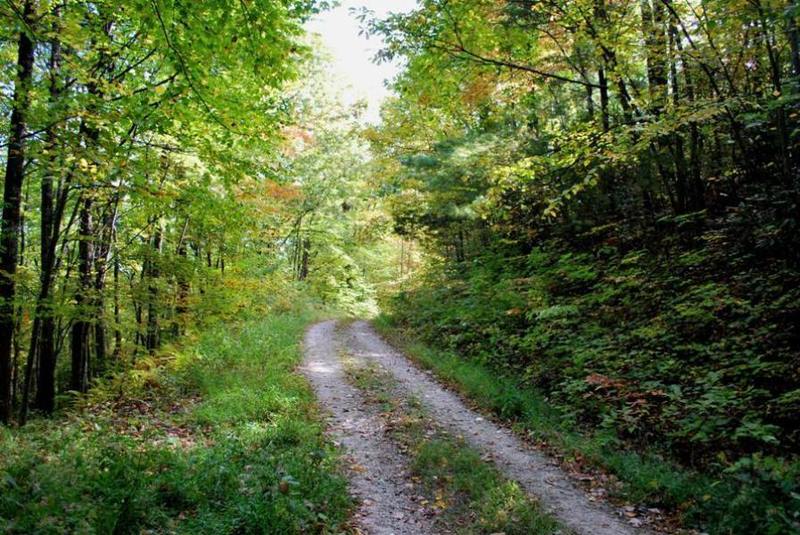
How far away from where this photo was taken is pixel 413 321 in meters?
18.8

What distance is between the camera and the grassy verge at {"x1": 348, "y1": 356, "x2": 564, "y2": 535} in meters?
5.05

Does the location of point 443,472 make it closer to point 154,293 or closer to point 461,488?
point 461,488

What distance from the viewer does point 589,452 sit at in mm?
6625

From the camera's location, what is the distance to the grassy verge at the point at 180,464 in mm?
4203

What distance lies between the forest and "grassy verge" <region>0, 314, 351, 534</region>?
1.6 inches

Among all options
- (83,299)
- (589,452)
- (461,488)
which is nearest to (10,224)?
(83,299)

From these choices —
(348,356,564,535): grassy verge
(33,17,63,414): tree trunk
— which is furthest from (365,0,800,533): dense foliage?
(33,17,63,414): tree trunk

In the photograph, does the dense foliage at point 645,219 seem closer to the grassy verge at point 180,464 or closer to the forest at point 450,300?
the forest at point 450,300

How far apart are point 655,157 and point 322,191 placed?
19.4 m

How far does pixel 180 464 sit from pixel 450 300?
1241 centimetres

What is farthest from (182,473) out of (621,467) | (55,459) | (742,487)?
(742,487)

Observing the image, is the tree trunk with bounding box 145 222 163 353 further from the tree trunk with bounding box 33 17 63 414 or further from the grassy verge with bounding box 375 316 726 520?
the grassy verge with bounding box 375 316 726 520

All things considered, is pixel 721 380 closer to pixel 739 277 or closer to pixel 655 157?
pixel 739 277

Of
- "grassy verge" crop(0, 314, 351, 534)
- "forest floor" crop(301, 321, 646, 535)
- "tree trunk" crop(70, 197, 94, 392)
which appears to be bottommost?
"forest floor" crop(301, 321, 646, 535)
